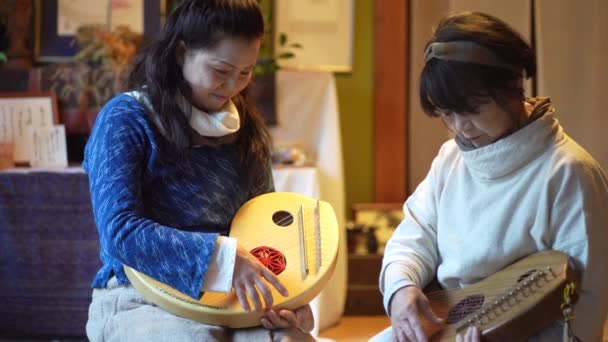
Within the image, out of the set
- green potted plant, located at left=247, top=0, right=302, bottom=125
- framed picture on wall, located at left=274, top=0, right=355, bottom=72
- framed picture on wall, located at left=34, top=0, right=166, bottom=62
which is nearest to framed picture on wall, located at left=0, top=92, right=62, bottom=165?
framed picture on wall, located at left=34, top=0, right=166, bottom=62

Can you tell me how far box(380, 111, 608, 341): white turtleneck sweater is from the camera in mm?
1135

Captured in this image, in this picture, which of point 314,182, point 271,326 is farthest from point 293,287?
point 314,182

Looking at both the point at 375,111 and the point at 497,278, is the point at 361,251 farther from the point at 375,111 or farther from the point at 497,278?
the point at 497,278

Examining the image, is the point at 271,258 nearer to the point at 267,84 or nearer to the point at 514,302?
the point at 514,302

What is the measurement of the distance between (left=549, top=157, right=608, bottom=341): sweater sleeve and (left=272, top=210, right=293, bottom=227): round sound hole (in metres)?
0.54

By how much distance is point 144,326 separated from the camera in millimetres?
1238

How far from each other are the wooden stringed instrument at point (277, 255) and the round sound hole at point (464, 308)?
24 centimetres

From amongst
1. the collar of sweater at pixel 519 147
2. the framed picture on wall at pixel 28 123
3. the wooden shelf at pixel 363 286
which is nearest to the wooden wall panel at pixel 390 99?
the wooden shelf at pixel 363 286

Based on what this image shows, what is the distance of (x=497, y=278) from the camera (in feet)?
3.95

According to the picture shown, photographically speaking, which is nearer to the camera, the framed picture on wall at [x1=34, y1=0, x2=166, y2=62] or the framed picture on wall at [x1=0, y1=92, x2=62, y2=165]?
the framed picture on wall at [x1=0, y1=92, x2=62, y2=165]

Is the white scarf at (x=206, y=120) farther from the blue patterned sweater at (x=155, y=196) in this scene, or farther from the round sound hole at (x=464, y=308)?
the round sound hole at (x=464, y=308)

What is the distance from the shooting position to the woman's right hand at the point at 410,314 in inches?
47.6

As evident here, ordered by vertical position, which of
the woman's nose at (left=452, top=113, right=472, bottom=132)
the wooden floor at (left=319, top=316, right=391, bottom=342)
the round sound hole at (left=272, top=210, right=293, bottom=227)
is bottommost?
the wooden floor at (left=319, top=316, right=391, bottom=342)

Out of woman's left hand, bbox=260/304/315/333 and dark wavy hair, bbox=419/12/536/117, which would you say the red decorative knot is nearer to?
woman's left hand, bbox=260/304/315/333
